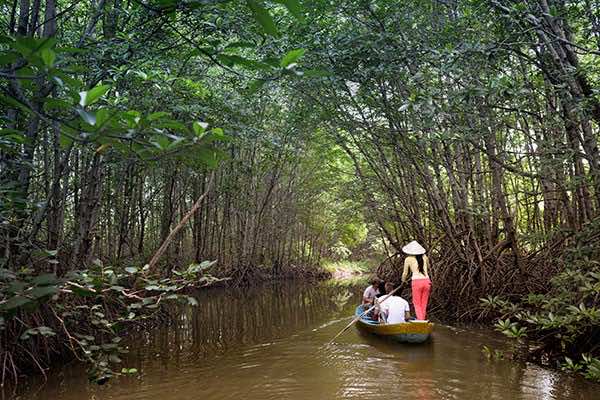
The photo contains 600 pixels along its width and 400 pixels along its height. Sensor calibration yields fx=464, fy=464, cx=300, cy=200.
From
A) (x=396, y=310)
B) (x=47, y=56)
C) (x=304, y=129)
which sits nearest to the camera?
(x=47, y=56)

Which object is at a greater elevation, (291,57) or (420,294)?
(291,57)

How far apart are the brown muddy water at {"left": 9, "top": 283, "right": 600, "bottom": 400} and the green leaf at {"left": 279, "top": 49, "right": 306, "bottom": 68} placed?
3.68 m

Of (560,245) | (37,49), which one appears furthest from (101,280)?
(560,245)

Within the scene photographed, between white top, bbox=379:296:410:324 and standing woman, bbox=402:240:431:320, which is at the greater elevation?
standing woman, bbox=402:240:431:320

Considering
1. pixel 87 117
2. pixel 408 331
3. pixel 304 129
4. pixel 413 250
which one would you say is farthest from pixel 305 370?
pixel 304 129

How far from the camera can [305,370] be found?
518 centimetres

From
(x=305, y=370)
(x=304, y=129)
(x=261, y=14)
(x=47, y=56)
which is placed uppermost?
(x=304, y=129)

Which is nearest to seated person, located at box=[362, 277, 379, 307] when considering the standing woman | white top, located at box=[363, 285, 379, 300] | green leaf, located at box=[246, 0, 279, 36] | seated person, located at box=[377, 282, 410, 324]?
white top, located at box=[363, 285, 379, 300]

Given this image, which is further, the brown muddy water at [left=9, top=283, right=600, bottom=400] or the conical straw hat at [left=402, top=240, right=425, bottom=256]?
the conical straw hat at [left=402, top=240, right=425, bottom=256]

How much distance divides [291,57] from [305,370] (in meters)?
4.63

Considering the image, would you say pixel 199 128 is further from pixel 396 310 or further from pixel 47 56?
pixel 396 310

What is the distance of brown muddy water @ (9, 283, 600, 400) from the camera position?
4266 mm

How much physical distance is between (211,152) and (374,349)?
5.55 m

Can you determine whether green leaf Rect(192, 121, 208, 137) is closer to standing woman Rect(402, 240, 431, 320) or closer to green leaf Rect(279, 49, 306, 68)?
green leaf Rect(279, 49, 306, 68)
